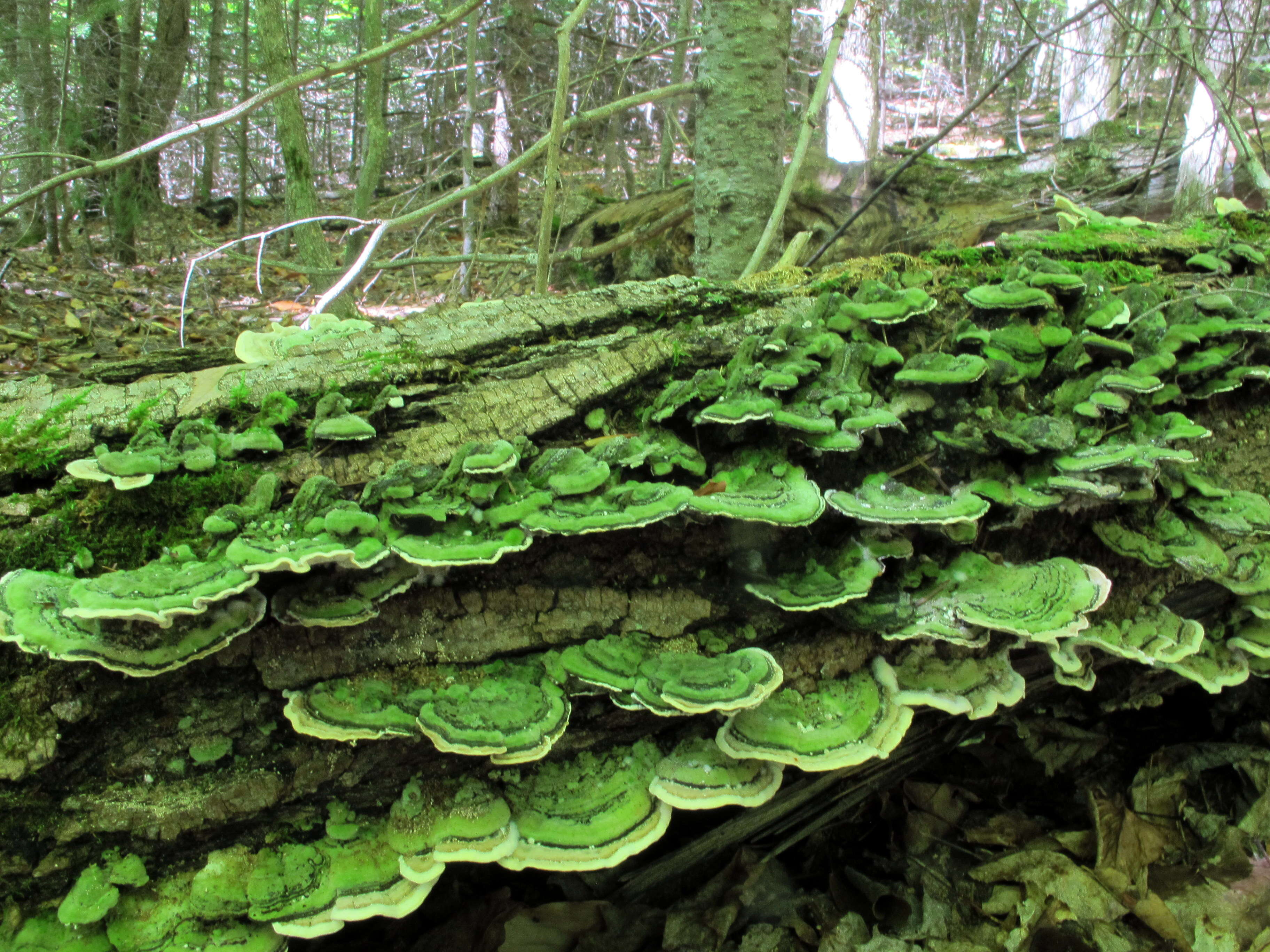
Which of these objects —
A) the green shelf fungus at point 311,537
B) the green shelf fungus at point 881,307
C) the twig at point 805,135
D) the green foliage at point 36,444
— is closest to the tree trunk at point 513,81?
the twig at point 805,135

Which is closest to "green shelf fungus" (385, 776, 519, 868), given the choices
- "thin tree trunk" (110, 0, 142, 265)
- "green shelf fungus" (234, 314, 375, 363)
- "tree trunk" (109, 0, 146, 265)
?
"green shelf fungus" (234, 314, 375, 363)

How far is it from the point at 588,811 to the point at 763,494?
1033 millimetres

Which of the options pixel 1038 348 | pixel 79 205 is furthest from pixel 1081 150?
pixel 79 205

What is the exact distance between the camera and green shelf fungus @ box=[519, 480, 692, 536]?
1886 mm

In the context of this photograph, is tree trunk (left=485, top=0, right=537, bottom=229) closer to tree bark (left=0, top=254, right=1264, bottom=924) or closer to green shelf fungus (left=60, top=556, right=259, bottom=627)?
tree bark (left=0, top=254, right=1264, bottom=924)

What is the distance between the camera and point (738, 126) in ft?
15.9

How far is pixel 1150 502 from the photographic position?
254 cm

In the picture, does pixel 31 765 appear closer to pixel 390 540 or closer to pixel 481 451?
pixel 390 540

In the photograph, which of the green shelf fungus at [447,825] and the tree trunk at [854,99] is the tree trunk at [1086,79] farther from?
the green shelf fungus at [447,825]

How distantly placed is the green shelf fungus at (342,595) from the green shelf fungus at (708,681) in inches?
28.1

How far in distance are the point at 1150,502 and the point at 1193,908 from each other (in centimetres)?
147

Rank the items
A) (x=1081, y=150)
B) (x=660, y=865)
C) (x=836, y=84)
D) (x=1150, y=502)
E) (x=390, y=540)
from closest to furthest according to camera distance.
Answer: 1. (x=390, y=540)
2. (x=1150, y=502)
3. (x=660, y=865)
4. (x=1081, y=150)
5. (x=836, y=84)

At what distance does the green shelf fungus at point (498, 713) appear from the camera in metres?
1.84

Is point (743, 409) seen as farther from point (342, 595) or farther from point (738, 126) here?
point (738, 126)
